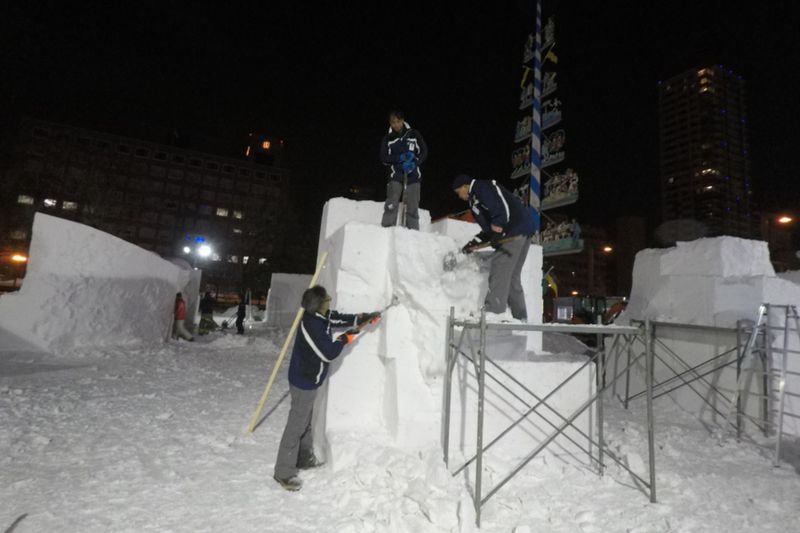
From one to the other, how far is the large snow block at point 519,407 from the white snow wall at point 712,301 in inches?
151

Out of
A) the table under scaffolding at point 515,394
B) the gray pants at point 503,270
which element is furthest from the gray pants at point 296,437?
the gray pants at point 503,270

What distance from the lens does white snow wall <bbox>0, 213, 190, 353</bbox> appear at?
8672 mm

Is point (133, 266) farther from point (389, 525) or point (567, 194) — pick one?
point (567, 194)

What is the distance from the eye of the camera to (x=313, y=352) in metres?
3.79

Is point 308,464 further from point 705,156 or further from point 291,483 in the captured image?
point 705,156

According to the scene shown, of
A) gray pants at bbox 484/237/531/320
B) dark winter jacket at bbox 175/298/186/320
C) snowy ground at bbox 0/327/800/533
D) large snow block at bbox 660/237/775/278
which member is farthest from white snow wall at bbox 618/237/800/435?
dark winter jacket at bbox 175/298/186/320

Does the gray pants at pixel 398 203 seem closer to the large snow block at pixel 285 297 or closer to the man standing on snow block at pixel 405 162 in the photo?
the man standing on snow block at pixel 405 162

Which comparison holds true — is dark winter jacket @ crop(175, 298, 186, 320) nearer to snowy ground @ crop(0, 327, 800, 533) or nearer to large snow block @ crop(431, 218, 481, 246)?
snowy ground @ crop(0, 327, 800, 533)

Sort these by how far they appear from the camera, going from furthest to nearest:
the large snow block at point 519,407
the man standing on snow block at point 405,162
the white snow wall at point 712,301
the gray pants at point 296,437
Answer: the white snow wall at point 712,301, the man standing on snow block at point 405,162, the large snow block at point 519,407, the gray pants at point 296,437

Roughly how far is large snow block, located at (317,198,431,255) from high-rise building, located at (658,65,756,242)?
298 feet

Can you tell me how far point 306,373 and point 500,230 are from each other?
98.2 inches

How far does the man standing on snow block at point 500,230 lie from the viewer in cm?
438

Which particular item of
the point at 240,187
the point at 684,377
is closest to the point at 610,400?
the point at 684,377

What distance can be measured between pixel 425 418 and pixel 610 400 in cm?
552
